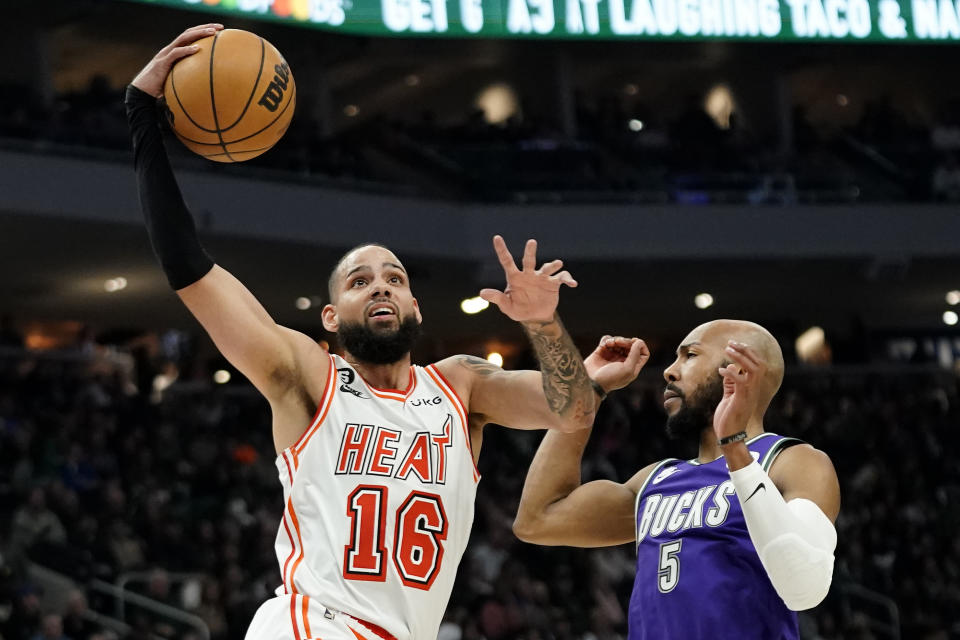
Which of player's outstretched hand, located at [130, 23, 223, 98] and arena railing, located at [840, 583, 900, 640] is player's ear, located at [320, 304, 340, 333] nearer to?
player's outstretched hand, located at [130, 23, 223, 98]

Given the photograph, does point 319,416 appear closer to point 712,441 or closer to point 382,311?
point 382,311

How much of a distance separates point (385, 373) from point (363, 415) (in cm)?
24

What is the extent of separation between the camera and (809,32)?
2156 cm

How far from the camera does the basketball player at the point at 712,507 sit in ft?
14.3

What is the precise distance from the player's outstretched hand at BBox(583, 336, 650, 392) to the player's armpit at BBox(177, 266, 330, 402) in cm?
102

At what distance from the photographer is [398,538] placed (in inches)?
169

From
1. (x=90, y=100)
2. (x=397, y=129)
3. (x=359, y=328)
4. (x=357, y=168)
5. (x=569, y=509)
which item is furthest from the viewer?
(x=397, y=129)

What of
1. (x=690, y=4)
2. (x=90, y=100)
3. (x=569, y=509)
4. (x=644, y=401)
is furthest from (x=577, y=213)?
(x=569, y=509)

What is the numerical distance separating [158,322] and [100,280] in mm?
2513

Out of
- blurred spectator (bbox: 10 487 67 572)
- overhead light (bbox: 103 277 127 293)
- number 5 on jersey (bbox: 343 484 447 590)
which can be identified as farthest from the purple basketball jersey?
overhead light (bbox: 103 277 127 293)

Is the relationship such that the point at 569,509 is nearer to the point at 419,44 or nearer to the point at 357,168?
the point at 357,168

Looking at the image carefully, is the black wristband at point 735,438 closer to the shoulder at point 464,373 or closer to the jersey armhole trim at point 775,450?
the jersey armhole trim at point 775,450

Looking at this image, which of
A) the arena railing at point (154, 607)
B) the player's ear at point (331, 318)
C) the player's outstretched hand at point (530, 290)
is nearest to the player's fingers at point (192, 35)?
the player's ear at point (331, 318)

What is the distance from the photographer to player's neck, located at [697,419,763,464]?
16.8 ft
